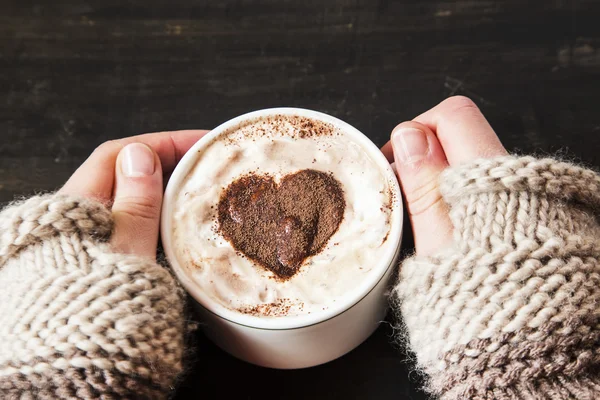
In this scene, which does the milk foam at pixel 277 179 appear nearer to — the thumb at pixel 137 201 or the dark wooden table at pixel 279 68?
the thumb at pixel 137 201

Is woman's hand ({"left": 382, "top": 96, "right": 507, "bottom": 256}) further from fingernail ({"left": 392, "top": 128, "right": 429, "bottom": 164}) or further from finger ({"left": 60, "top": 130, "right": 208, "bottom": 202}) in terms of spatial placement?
finger ({"left": 60, "top": 130, "right": 208, "bottom": 202})

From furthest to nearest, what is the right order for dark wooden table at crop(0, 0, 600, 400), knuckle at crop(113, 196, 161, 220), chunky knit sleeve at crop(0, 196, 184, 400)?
dark wooden table at crop(0, 0, 600, 400), knuckle at crop(113, 196, 161, 220), chunky knit sleeve at crop(0, 196, 184, 400)

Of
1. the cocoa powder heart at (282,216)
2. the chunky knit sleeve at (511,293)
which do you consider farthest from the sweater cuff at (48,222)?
the chunky knit sleeve at (511,293)

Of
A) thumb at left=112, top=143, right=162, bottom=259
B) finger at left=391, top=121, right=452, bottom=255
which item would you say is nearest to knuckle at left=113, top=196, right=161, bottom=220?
thumb at left=112, top=143, right=162, bottom=259

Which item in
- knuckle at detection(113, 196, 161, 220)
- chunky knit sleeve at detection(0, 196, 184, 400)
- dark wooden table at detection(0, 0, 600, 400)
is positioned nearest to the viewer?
chunky knit sleeve at detection(0, 196, 184, 400)

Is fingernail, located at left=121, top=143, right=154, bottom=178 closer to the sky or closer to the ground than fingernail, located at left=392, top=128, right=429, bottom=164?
closer to the ground

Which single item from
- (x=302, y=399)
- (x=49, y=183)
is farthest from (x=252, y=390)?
(x=49, y=183)

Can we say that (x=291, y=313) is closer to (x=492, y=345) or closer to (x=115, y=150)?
(x=492, y=345)
